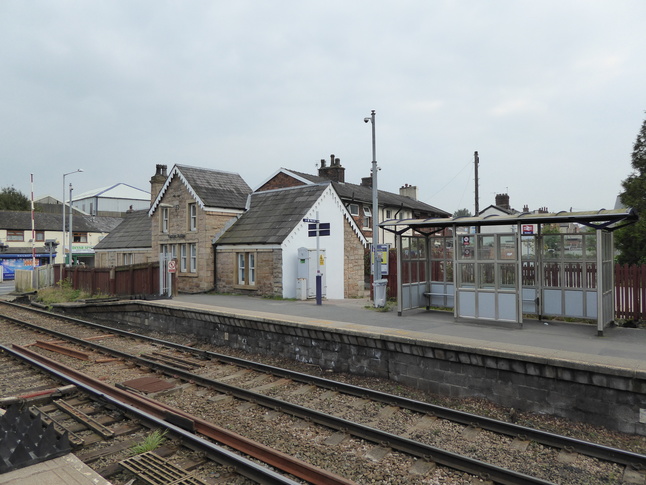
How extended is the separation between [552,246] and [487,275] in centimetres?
199

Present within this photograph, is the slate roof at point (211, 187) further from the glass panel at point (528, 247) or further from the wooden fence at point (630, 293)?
the wooden fence at point (630, 293)

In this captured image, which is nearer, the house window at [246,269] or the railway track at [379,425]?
the railway track at [379,425]

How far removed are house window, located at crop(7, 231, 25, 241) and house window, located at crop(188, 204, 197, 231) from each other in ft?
112

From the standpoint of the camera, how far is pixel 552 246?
11.8m

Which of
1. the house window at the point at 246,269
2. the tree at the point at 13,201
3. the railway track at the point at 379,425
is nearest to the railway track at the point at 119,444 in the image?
the railway track at the point at 379,425

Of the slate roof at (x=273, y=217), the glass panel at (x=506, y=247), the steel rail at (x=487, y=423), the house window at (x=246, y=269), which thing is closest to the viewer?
the steel rail at (x=487, y=423)

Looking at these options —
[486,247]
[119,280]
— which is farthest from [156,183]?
[486,247]

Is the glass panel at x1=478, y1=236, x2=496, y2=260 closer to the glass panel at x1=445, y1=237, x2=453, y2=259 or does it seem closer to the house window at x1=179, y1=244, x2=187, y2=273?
the glass panel at x1=445, y1=237, x2=453, y2=259

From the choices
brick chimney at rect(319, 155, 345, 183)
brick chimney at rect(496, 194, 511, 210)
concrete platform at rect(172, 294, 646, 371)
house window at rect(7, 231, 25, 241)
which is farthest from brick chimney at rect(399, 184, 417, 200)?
house window at rect(7, 231, 25, 241)

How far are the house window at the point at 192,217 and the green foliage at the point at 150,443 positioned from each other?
58.6 feet

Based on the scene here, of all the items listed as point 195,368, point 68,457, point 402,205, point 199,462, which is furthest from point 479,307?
point 402,205

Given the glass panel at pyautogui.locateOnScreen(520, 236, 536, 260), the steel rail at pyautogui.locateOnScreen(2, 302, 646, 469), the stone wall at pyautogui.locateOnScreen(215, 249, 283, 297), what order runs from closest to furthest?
the steel rail at pyautogui.locateOnScreen(2, 302, 646, 469)
the glass panel at pyautogui.locateOnScreen(520, 236, 536, 260)
the stone wall at pyautogui.locateOnScreen(215, 249, 283, 297)

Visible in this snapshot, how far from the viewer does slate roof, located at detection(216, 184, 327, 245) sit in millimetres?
20219

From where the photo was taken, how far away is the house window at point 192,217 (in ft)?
76.9
